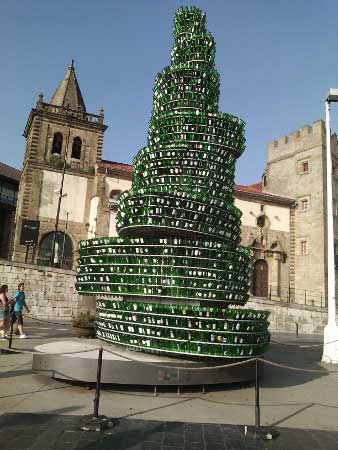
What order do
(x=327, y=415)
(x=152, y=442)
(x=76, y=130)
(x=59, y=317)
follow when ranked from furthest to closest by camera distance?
(x=76, y=130), (x=59, y=317), (x=327, y=415), (x=152, y=442)

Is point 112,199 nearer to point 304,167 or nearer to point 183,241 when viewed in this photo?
point 304,167

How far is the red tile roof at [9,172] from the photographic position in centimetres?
3822

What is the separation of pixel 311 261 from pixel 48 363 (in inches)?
1060

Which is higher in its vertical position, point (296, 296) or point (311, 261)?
point (311, 261)

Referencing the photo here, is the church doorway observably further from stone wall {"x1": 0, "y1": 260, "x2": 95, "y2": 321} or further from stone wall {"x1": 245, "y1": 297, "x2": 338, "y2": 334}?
stone wall {"x1": 0, "y1": 260, "x2": 95, "y2": 321}

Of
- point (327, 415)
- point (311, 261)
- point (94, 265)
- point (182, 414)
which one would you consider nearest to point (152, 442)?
point (182, 414)

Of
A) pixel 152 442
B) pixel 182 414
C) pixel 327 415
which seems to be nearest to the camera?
pixel 152 442

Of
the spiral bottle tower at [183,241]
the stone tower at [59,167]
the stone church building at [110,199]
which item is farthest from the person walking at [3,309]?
the stone tower at [59,167]

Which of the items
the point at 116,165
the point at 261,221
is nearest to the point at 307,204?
the point at 261,221

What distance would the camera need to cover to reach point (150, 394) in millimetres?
5949

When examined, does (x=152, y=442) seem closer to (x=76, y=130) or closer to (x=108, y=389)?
(x=108, y=389)

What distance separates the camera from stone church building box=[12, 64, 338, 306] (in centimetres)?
2664

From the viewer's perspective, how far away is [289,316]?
22.3m

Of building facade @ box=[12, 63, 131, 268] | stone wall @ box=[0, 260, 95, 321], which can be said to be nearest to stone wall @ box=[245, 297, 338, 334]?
stone wall @ box=[0, 260, 95, 321]
